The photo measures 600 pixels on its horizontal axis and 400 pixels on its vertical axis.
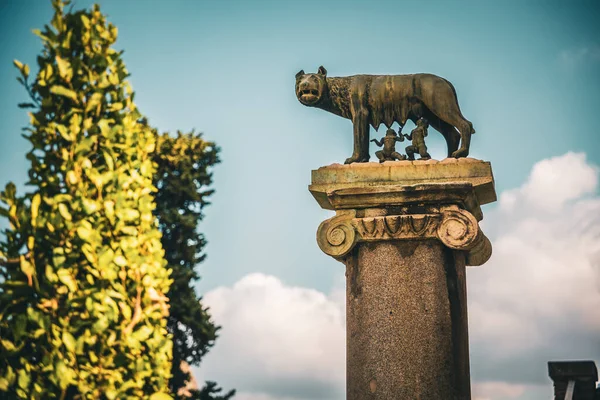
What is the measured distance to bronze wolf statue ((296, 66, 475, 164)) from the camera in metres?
11.4

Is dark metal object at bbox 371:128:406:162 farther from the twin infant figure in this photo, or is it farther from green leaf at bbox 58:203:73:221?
green leaf at bbox 58:203:73:221

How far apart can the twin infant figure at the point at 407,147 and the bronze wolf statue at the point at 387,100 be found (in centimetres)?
16

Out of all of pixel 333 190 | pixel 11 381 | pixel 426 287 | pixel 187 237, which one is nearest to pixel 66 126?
pixel 11 381

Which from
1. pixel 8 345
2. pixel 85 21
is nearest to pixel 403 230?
pixel 85 21

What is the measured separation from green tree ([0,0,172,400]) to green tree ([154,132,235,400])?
5985 millimetres

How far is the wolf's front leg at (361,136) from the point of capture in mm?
11523

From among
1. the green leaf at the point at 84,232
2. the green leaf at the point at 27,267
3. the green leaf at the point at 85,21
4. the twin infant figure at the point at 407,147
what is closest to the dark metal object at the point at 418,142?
the twin infant figure at the point at 407,147

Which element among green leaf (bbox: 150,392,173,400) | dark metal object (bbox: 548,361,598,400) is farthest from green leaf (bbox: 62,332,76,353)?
dark metal object (bbox: 548,361,598,400)

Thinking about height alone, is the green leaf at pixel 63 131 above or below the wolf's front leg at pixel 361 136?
below

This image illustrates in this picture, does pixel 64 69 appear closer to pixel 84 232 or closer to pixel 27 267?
pixel 84 232

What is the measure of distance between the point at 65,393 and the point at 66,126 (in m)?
2.35

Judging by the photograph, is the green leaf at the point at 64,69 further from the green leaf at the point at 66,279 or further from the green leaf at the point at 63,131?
the green leaf at the point at 66,279

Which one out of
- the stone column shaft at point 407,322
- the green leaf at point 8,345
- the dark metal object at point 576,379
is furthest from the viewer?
the dark metal object at point 576,379

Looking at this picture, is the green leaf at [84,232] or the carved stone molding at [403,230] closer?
the green leaf at [84,232]
